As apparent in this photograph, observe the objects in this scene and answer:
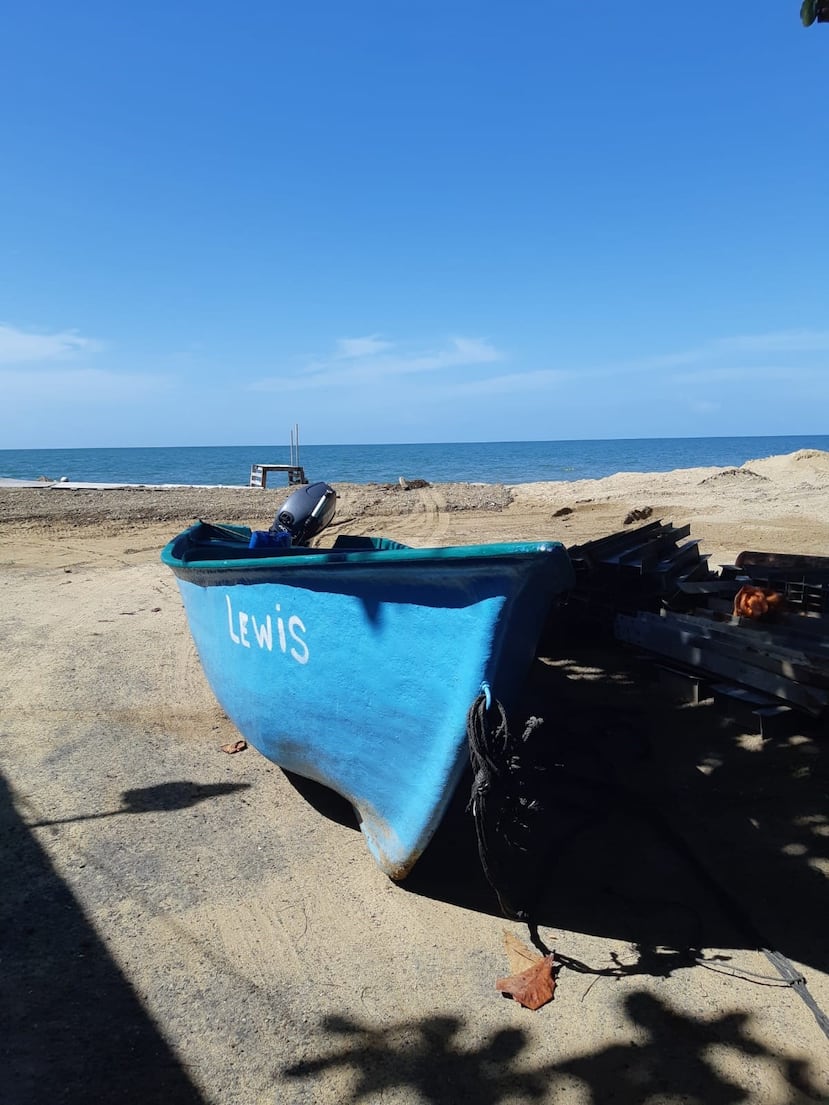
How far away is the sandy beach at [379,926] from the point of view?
2.47 meters

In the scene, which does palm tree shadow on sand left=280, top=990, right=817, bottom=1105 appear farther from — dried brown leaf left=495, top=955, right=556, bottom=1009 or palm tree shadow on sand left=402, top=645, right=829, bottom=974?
palm tree shadow on sand left=402, top=645, right=829, bottom=974

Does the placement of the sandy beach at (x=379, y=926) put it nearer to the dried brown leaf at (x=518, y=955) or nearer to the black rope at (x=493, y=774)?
the dried brown leaf at (x=518, y=955)

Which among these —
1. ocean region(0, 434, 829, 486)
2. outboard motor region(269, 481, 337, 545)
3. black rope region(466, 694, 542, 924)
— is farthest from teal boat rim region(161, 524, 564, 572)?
ocean region(0, 434, 829, 486)

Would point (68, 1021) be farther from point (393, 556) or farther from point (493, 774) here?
point (393, 556)

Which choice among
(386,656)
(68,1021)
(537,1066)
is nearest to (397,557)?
(386,656)

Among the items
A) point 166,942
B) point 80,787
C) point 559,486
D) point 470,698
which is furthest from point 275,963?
point 559,486

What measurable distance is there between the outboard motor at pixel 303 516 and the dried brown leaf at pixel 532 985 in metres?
4.14

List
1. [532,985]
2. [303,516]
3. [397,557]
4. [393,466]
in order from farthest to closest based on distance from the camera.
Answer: [393,466] < [303,516] < [397,557] < [532,985]

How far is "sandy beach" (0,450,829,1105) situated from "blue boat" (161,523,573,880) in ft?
1.55

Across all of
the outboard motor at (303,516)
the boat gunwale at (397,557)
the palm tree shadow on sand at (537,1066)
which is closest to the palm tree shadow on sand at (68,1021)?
the palm tree shadow on sand at (537,1066)

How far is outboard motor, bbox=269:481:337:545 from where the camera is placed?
652cm

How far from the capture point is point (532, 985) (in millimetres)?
2848

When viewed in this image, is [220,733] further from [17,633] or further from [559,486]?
[559,486]

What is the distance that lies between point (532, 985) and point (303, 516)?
4399 mm
